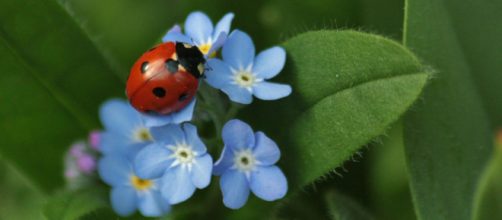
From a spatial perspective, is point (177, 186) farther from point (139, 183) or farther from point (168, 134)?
point (139, 183)

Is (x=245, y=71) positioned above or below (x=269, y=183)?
above

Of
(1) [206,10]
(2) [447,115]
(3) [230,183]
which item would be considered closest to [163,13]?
(1) [206,10]

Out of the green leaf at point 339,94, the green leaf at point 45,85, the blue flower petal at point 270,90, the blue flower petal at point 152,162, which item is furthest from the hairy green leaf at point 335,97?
the green leaf at point 45,85

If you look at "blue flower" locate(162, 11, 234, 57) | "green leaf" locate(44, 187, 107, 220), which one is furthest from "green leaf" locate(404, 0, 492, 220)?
"green leaf" locate(44, 187, 107, 220)

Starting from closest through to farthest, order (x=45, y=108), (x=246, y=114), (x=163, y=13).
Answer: (x=246, y=114)
(x=45, y=108)
(x=163, y=13)

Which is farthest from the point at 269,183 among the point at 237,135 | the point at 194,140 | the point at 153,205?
the point at 153,205

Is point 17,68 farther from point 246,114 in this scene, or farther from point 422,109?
point 422,109
